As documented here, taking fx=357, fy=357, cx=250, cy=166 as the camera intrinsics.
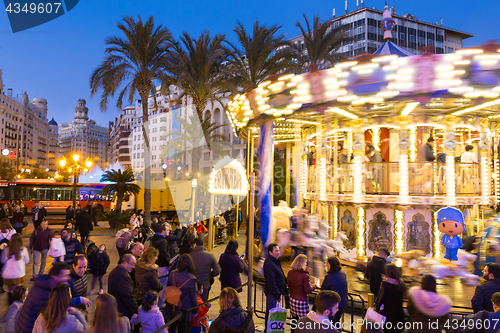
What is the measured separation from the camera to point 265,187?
984cm

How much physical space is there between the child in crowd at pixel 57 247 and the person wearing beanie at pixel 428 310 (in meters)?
7.20

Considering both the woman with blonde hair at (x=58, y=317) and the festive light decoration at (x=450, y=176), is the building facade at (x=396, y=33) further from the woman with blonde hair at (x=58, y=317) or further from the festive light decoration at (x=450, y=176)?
the woman with blonde hair at (x=58, y=317)

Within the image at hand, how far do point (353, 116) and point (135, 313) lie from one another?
787 centimetres

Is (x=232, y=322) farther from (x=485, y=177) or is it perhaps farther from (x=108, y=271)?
(x=485, y=177)

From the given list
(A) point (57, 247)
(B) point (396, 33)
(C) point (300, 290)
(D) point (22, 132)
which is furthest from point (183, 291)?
(D) point (22, 132)

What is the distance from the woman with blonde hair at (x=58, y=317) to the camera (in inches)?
132

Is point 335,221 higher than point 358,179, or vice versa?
point 358,179

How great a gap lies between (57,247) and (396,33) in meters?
68.5

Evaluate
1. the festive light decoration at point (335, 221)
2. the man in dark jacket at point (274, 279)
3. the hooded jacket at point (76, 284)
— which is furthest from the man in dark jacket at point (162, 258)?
the festive light decoration at point (335, 221)

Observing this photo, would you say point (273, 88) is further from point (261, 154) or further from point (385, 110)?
point (385, 110)

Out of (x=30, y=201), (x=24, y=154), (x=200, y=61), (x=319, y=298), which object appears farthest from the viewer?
(x=24, y=154)

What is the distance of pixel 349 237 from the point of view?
10969mm

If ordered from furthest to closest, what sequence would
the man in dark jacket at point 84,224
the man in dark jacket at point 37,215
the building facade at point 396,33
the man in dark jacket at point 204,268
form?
the building facade at point 396,33, the man in dark jacket at point 37,215, the man in dark jacket at point 84,224, the man in dark jacket at point 204,268

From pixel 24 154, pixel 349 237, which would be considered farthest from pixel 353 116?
pixel 24 154
